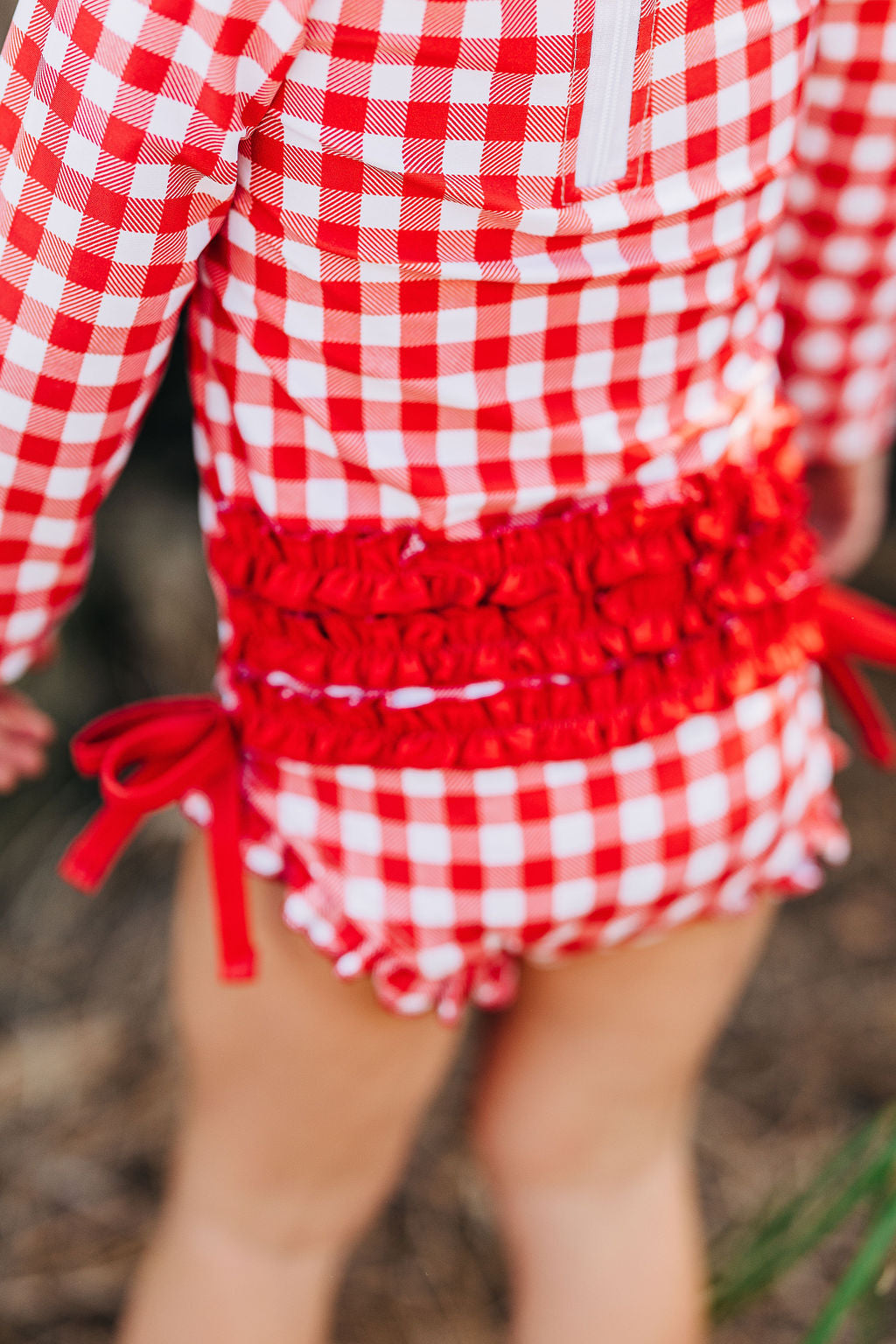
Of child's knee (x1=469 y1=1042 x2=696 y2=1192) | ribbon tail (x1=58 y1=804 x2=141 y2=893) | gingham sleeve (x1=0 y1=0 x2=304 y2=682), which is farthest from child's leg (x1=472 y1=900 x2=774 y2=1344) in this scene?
gingham sleeve (x1=0 y1=0 x2=304 y2=682)

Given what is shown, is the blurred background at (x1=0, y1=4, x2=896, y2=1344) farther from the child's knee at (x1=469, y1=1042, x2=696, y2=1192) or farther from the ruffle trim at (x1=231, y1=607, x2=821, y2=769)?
the ruffle trim at (x1=231, y1=607, x2=821, y2=769)

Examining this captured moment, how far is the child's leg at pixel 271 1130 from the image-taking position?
66 cm

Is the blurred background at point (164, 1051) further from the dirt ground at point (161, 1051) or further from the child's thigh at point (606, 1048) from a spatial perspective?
the child's thigh at point (606, 1048)

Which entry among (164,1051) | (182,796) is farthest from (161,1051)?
(182,796)

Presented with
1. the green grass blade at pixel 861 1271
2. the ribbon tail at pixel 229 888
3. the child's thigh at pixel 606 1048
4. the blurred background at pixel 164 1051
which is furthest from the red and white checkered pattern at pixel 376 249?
the blurred background at pixel 164 1051

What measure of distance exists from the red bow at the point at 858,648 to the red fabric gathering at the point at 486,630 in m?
0.13

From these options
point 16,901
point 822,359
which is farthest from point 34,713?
point 16,901

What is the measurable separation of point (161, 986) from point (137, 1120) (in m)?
0.17

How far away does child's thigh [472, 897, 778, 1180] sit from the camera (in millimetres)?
693

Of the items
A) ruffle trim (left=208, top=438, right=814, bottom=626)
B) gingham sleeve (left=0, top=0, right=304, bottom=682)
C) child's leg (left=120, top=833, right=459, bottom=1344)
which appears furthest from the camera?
child's leg (left=120, top=833, right=459, bottom=1344)

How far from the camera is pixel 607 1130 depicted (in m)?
0.74

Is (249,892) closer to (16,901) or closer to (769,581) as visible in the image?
(769,581)

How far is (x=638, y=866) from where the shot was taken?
0.60 m

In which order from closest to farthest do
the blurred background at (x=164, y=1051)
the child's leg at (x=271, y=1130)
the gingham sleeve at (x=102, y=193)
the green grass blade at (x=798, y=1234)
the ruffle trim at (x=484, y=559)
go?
the gingham sleeve at (x=102, y=193), the ruffle trim at (x=484, y=559), the child's leg at (x=271, y=1130), the green grass blade at (x=798, y=1234), the blurred background at (x=164, y=1051)
